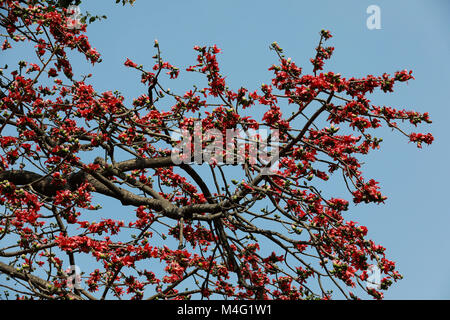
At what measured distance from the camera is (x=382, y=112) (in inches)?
230

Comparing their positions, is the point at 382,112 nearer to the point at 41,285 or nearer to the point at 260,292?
the point at 260,292

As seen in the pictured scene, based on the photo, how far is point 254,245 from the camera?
6238 mm

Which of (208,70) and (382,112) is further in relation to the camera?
(208,70)

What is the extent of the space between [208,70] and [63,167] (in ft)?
8.53
